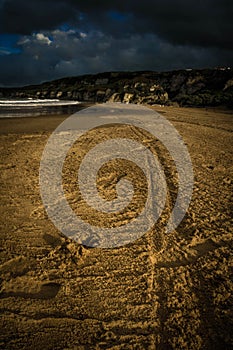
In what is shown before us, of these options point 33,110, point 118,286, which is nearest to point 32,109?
point 33,110

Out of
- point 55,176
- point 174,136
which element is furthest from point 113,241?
point 174,136

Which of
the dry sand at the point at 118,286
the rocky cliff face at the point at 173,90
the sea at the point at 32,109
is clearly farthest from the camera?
the rocky cliff face at the point at 173,90

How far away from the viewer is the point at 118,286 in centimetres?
283

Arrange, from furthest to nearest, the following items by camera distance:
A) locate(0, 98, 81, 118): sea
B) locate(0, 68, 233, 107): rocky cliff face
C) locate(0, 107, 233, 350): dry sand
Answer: locate(0, 68, 233, 107): rocky cliff face
locate(0, 98, 81, 118): sea
locate(0, 107, 233, 350): dry sand

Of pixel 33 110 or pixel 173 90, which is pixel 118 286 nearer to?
pixel 33 110

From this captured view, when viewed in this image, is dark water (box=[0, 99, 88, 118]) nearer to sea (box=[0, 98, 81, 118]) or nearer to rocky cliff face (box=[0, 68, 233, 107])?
sea (box=[0, 98, 81, 118])

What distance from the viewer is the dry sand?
7.48 feet

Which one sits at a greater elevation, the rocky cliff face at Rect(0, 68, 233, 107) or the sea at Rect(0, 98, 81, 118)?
the rocky cliff face at Rect(0, 68, 233, 107)

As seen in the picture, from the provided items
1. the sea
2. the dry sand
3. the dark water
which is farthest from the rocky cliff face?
the dry sand

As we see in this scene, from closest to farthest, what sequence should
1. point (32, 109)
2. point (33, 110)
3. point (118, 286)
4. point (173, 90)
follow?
point (118, 286) → point (33, 110) → point (32, 109) → point (173, 90)

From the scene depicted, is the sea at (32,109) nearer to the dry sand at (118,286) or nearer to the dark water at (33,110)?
the dark water at (33,110)

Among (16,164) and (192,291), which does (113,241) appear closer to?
(192,291)

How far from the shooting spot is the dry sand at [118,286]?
2281mm

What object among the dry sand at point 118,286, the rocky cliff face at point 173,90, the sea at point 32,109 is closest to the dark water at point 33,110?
the sea at point 32,109
